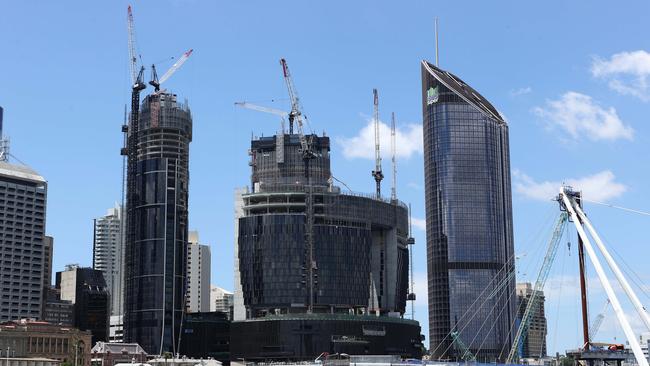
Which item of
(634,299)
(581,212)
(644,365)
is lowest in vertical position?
(644,365)

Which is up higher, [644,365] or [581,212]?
[581,212]

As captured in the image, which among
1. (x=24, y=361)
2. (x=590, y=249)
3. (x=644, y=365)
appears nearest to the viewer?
(x=644, y=365)

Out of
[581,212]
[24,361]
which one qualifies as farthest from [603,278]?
[24,361]

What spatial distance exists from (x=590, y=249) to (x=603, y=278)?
747 centimetres

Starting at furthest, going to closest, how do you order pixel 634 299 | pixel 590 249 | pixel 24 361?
pixel 24 361 → pixel 590 249 → pixel 634 299

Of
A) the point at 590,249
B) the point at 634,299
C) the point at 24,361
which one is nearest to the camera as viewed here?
the point at 634,299

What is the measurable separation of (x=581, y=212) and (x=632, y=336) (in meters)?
50.9

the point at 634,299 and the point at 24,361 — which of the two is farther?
the point at 24,361

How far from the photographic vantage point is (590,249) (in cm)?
16762

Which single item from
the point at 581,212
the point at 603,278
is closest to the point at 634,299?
the point at 603,278

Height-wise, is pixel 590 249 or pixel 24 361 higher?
pixel 590 249

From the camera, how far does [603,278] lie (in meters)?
162

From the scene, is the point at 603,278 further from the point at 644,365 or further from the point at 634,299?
the point at 644,365

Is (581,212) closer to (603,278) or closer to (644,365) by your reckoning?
(603,278)
